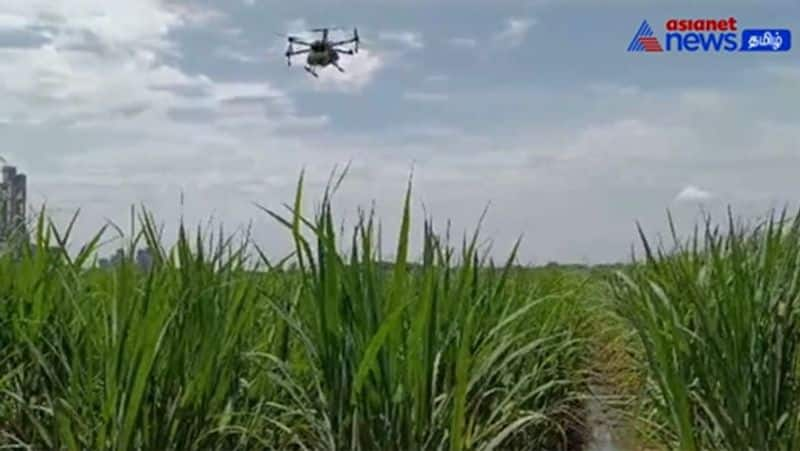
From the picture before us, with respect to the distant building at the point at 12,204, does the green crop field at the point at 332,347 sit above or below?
below

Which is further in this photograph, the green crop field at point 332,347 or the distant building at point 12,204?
the distant building at point 12,204

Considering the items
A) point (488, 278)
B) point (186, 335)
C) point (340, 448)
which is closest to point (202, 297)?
point (186, 335)

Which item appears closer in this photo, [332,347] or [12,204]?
[332,347]

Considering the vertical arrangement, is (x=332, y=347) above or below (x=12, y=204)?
below

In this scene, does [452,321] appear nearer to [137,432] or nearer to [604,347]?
[137,432]
